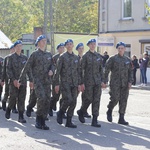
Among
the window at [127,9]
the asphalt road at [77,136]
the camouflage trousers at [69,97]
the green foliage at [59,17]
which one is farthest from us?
the green foliage at [59,17]

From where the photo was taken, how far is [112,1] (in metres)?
27.6

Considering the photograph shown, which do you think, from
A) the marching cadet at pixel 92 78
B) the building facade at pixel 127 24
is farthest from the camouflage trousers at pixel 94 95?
the building facade at pixel 127 24

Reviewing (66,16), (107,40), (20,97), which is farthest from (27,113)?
(66,16)

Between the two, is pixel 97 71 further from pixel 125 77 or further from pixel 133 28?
pixel 133 28

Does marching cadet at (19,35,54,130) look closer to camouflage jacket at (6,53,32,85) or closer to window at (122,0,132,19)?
camouflage jacket at (6,53,32,85)

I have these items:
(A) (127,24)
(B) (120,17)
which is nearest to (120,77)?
(A) (127,24)

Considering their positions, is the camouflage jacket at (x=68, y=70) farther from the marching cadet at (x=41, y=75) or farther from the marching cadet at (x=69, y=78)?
the marching cadet at (x=41, y=75)

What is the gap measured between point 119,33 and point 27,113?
17.2m

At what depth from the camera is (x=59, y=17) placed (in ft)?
177

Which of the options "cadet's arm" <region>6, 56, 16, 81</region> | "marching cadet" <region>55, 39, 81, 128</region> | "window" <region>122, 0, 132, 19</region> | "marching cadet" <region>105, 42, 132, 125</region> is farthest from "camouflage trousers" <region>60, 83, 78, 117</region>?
"window" <region>122, 0, 132, 19</region>

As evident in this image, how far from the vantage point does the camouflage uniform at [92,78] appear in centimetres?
949

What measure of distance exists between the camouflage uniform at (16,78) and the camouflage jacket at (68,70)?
38.3 inches

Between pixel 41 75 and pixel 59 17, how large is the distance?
4551cm

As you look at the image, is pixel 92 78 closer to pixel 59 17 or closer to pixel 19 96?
pixel 19 96
